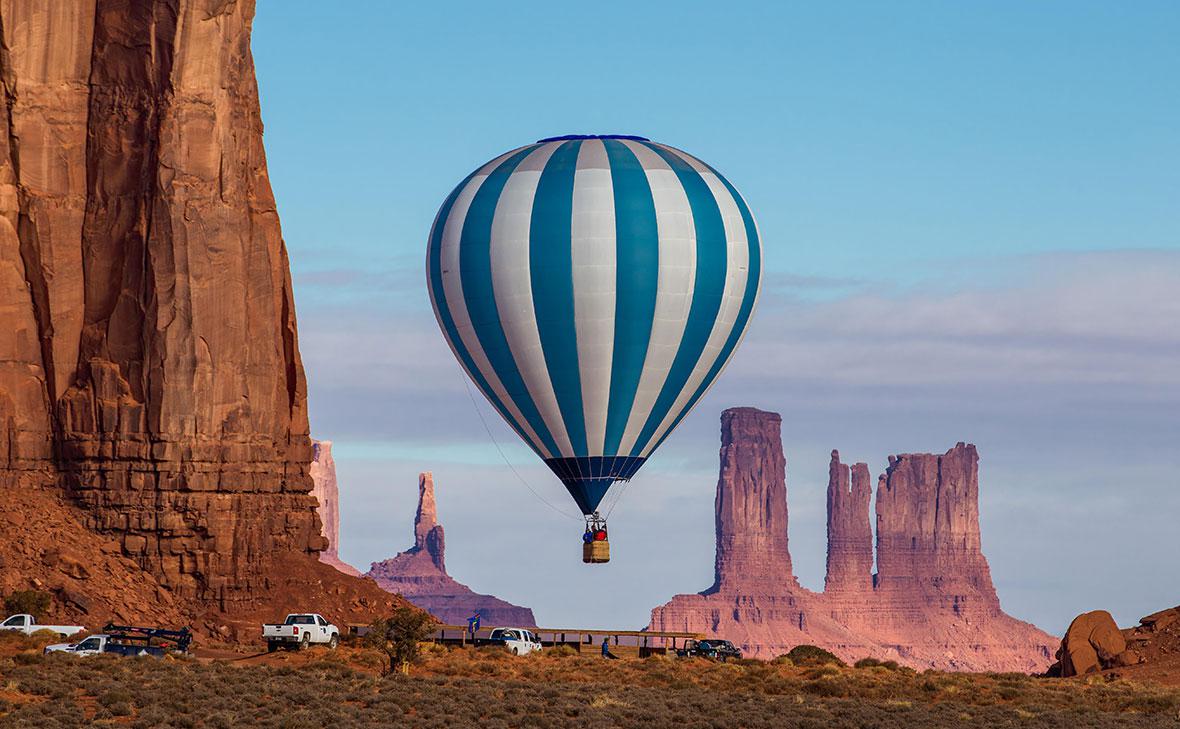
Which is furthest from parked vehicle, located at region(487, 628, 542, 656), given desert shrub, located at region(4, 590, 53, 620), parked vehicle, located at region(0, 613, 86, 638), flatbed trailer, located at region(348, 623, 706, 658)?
desert shrub, located at region(4, 590, 53, 620)

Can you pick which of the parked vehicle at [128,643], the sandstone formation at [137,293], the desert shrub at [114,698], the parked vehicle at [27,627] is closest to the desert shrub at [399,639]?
the parked vehicle at [128,643]

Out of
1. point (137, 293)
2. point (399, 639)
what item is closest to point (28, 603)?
point (399, 639)

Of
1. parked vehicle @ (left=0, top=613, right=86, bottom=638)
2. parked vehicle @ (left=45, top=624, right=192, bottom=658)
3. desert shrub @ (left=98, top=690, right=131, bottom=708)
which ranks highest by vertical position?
parked vehicle @ (left=0, top=613, right=86, bottom=638)

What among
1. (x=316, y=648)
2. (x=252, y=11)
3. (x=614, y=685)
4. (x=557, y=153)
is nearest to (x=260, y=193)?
(x=252, y=11)

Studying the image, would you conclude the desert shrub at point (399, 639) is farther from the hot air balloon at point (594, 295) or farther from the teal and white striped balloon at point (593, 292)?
the teal and white striped balloon at point (593, 292)

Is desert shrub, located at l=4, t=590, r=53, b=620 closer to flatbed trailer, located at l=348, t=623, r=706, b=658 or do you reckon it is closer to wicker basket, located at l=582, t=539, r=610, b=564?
flatbed trailer, located at l=348, t=623, r=706, b=658

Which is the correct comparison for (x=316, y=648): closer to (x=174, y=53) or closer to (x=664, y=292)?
(x=664, y=292)

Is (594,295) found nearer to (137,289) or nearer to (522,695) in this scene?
(137,289)
